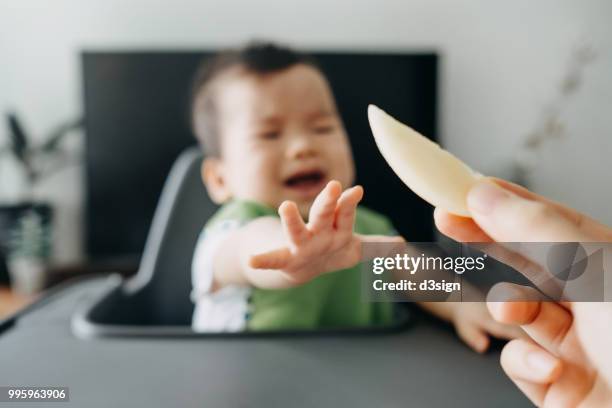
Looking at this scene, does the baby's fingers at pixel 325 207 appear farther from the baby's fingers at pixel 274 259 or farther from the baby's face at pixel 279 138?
the baby's face at pixel 279 138

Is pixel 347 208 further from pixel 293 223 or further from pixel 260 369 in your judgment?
pixel 260 369

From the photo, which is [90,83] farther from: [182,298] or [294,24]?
[182,298]

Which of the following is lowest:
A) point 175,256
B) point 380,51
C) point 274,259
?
point 175,256

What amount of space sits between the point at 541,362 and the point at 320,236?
0.36 feet

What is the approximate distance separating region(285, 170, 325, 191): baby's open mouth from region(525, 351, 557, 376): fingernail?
0.18 metres

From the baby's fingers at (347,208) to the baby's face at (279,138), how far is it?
0.15 meters

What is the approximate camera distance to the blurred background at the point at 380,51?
0.37 metres

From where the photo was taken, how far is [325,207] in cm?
20

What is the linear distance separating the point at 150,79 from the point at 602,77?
43.4 inches

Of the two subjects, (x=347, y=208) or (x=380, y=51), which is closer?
(x=347, y=208)

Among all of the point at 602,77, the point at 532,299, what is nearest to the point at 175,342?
the point at 532,299

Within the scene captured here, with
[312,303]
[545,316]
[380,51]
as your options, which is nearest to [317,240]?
[545,316]

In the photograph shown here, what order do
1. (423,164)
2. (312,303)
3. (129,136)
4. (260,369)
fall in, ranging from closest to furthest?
(423,164) < (260,369) < (312,303) < (129,136)

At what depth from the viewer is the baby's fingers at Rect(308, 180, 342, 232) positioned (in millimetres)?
199
